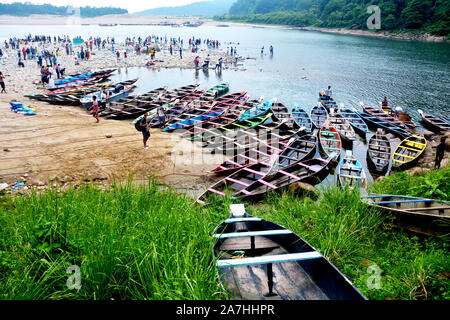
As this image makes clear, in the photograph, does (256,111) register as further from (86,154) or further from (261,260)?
(261,260)

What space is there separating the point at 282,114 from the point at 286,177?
1039 centimetres

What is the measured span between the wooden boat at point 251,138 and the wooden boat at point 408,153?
602 cm

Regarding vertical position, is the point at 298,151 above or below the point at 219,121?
below

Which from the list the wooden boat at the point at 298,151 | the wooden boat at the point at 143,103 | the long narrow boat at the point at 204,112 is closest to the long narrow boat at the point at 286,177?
the wooden boat at the point at 298,151

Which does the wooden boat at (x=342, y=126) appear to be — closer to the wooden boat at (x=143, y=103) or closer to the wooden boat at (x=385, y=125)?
the wooden boat at (x=385, y=125)

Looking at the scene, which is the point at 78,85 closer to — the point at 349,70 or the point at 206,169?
the point at 206,169

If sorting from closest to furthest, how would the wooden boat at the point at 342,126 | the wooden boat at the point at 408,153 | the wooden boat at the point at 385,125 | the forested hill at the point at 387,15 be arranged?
1. the wooden boat at the point at 408,153
2. the wooden boat at the point at 342,126
3. the wooden boat at the point at 385,125
4. the forested hill at the point at 387,15

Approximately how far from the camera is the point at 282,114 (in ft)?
73.5

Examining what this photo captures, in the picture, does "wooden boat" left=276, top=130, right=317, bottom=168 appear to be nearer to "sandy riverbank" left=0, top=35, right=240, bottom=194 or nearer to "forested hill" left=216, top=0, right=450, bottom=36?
"sandy riverbank" left=0, top=35, right=240, bottom=194

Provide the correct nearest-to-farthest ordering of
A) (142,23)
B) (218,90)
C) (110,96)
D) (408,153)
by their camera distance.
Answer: (408,153) < (110,96) < (218,90) < (142,23)

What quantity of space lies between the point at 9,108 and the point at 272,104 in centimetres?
2022

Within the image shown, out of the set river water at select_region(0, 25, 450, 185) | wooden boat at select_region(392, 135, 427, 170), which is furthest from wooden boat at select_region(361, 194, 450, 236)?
river water at select_region(0, 25, 450, 185)

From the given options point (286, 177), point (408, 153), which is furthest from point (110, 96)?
point (408, 153)

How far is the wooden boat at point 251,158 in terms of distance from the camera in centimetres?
Answer: 1386
